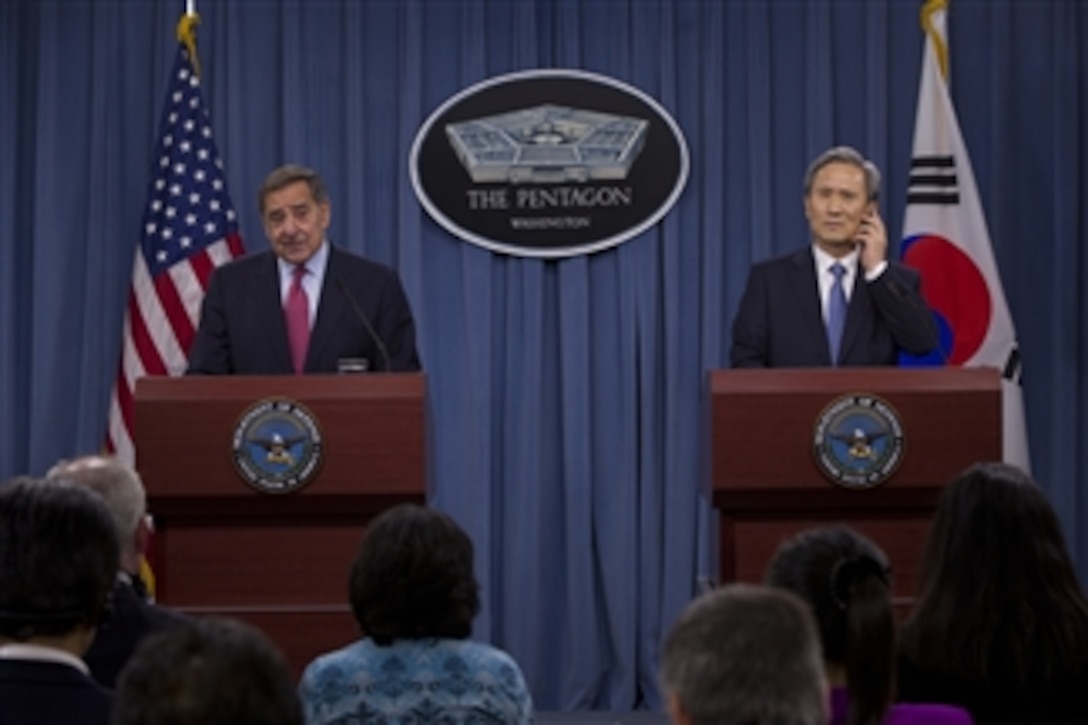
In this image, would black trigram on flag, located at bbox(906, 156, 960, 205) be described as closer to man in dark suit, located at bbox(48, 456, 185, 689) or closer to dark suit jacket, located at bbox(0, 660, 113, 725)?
man in dark suit, located at bbox(48, 456, 185, 689)

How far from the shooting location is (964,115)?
295 inches

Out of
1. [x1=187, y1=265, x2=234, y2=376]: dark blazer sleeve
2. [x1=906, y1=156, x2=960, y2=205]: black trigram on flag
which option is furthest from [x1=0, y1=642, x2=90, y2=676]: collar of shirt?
[x1=906, y1=156, x2=960, y2=205]: black trigram on flag

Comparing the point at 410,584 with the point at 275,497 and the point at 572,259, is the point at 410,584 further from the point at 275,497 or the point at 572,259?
the point at 572,259

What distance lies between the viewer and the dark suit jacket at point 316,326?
A: 16.8 feet

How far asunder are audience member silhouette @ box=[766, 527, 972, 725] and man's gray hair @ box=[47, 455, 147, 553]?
133 centimetres

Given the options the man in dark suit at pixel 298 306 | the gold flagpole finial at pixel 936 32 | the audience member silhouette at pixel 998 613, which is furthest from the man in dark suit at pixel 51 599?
the gold flagpole finial at pixel 936 32

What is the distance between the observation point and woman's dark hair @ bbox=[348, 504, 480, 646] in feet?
10.2

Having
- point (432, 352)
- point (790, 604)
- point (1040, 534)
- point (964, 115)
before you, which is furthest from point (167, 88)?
point (790, 604)

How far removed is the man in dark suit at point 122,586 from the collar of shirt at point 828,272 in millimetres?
2372

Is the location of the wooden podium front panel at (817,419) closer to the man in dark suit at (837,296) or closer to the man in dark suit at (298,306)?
the man in dark suit at (837,296)

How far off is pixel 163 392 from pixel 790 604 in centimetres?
265

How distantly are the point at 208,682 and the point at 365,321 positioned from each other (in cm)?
324

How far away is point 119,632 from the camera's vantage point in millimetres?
3174

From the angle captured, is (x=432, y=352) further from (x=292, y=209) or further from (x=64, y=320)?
(x=292, y=209)
